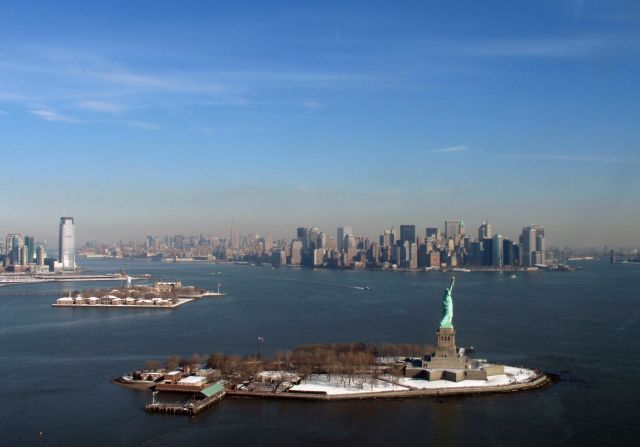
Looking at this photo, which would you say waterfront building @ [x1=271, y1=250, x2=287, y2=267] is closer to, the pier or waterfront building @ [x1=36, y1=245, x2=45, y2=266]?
waterfront building @ [x1=36, y1=245, x2=45, y2=266]

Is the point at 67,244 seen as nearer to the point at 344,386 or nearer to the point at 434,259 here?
the point at 434,259

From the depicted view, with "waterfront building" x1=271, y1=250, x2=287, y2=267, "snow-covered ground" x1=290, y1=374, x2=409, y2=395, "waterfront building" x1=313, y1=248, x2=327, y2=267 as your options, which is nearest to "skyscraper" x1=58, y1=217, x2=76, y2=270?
"waterfront building" x1=271, y1=250, x2=287, y2=267

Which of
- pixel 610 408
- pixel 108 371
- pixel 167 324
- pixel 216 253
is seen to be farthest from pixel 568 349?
pixel 216 253

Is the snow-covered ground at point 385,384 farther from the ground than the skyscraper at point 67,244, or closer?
closer

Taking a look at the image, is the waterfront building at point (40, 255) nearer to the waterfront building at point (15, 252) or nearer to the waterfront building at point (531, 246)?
the waterfront building at point (15, 252)

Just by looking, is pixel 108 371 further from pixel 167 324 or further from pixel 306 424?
pixel 167 324

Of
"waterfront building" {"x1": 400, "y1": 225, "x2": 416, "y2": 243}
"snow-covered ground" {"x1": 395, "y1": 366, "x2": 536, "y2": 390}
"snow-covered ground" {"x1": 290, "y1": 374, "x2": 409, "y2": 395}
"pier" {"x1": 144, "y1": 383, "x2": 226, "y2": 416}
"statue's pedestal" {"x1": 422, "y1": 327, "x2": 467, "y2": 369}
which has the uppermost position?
"waterfront building" {"x1": 400, "y1": 225, "x2": 416, "y2": 243}

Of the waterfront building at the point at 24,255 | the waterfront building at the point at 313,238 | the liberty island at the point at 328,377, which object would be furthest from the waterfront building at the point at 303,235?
the liberty island at the point at 328,377
